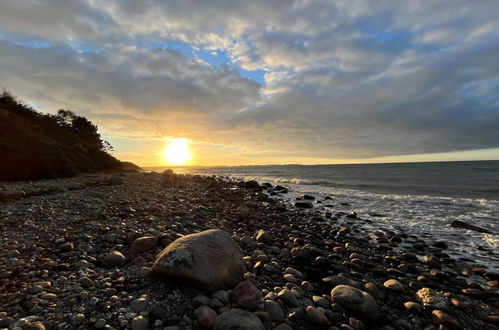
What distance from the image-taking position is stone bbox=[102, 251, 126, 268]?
13.6ft

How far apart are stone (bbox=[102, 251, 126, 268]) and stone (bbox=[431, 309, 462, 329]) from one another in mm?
5447

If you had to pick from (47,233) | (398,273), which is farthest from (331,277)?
(47,233)

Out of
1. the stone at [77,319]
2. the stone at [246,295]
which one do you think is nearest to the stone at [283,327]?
the stone at [246,295]

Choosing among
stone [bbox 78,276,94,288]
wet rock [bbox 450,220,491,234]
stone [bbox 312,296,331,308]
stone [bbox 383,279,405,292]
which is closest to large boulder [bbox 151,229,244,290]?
stone [bbox 78,276,94,288]

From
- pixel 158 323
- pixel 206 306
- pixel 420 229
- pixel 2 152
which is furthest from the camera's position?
pixel 2 152

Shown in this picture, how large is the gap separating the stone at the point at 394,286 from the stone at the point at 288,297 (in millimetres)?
2270

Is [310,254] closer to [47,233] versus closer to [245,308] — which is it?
[245,308]

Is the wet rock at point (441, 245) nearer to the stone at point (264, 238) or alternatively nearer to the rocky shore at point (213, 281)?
the rocky shore at point (213, 281)

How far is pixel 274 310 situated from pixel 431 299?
316cm

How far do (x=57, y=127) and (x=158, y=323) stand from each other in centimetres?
4041

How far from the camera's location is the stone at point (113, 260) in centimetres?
415

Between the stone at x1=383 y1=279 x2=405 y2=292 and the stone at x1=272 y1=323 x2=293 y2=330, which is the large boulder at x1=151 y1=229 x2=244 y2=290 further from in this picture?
the stone at x1=383 y1=279 x2=405 y2=292

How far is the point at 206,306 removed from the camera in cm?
306

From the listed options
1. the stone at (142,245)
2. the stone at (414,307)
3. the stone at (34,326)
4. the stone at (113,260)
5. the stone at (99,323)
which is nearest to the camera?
the stone at (34,326)
